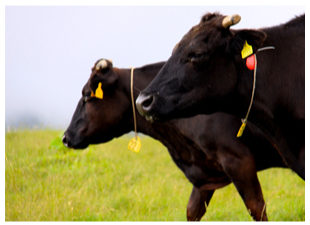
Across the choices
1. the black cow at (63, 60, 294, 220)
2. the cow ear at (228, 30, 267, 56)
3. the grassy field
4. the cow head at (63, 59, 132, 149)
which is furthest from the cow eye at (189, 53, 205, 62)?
the grassy field

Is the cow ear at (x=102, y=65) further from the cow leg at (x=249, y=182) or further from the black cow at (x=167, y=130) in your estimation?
the cow leg at (x=249, y=182)

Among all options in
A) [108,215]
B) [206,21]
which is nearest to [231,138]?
[206,21]

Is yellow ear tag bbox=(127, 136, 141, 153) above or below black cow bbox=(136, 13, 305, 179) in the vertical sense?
below

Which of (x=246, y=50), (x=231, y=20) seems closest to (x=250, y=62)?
(x=246, y=50)

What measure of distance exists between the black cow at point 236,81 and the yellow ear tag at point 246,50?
0.02 meters

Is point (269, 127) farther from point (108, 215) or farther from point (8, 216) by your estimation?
point (8, 216)

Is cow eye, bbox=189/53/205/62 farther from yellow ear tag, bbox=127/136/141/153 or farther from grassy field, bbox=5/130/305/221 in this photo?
grassy field, bbox=5/130/305/221

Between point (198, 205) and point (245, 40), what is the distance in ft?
9.26

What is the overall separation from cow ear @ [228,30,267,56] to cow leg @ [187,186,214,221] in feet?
8.72

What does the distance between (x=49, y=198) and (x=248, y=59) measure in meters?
3.53

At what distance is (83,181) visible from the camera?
7359 millimetres

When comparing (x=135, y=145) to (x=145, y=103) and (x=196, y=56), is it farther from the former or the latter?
(x=196, y=56)

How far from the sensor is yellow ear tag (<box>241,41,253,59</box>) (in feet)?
11.6

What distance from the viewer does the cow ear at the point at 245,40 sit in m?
3.53
